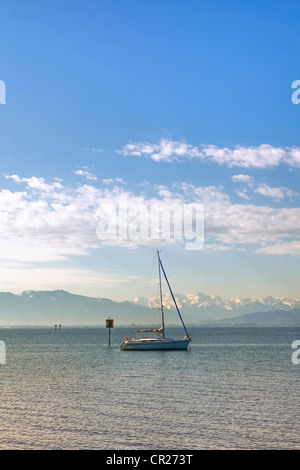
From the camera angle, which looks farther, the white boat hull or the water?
the white boat hull

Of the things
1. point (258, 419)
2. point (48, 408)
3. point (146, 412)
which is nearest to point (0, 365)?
point (48, 408)

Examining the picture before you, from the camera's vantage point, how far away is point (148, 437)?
101 ft

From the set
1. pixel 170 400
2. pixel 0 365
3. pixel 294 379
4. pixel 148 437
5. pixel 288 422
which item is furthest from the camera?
pixel 0 365

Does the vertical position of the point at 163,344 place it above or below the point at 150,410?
below

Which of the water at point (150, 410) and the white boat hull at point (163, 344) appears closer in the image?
the water at point (150, 410)

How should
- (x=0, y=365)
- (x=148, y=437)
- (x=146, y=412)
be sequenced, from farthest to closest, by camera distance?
(x=0, y=365) → (x=146, y=412) → (x=148, y=437)

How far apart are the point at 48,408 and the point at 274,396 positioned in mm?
21856

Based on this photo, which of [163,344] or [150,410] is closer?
[150,410]
